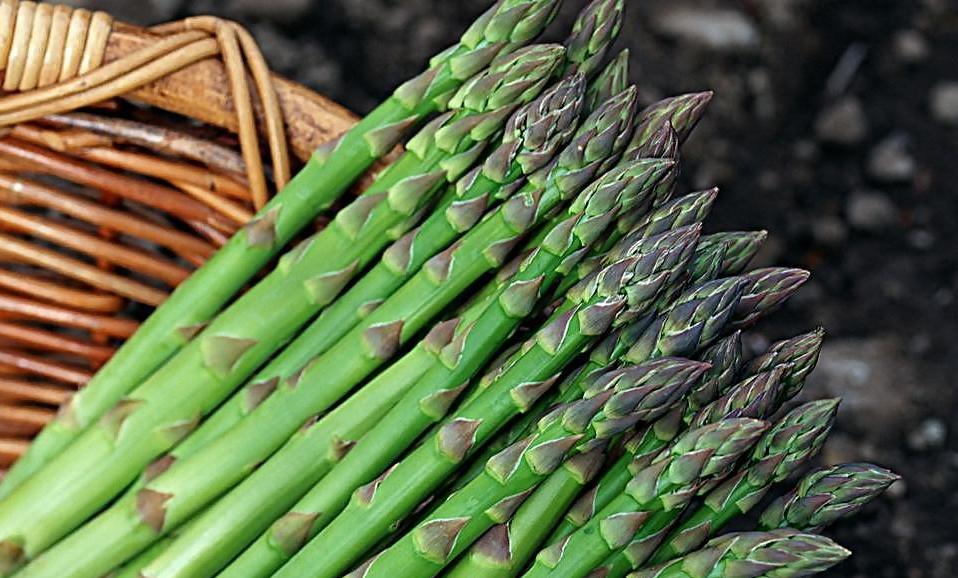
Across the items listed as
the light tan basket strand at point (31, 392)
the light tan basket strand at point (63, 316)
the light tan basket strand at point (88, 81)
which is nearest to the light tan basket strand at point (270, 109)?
the light tan basket strand at point (88, 81)

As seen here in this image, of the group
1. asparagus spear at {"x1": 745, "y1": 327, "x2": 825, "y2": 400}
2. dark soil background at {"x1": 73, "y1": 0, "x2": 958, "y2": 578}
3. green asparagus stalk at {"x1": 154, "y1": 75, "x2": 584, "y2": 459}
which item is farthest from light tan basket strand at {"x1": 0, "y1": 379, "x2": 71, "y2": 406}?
dark soil background at {"x1": 73, "y1": 0, "x2": 958, "y2": 578}

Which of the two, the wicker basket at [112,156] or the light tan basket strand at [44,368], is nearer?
the wicker basket at [112,156]

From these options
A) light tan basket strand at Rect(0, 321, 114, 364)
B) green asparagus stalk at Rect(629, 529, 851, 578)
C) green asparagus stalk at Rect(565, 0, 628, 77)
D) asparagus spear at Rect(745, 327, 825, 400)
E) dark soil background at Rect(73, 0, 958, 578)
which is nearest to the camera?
green asparagus stalk at Rect(629, 529, 851, 578)

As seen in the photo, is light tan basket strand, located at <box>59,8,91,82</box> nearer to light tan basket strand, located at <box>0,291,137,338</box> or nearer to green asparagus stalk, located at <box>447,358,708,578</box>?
light tan basket strand, located at <box>0,291,137,338</box>

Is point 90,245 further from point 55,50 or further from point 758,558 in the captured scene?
point 758,558

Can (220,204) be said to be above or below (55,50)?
below

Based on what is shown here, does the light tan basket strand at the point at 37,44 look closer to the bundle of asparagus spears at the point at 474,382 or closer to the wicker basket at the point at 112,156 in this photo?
the wicker basket at the point at 112,156

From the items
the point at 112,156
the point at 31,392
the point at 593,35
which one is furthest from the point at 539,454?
the point at 31,392
